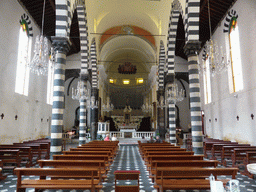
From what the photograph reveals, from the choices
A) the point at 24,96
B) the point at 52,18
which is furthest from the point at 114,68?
the point at 24,96

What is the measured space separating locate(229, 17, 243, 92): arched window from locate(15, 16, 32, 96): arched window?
13.8 m

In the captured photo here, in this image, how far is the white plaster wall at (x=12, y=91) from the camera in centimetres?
1128

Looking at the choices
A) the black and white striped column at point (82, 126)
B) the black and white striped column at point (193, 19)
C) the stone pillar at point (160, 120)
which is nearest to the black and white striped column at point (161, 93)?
the stone pillar at point (160, 120)

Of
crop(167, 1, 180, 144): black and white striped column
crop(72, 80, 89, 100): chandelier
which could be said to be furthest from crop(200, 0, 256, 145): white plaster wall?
crop(72, 80, 89, 100): chandelier

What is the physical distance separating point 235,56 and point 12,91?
14467mm

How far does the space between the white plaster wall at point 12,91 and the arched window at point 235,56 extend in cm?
1405

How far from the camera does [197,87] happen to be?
9898 mm

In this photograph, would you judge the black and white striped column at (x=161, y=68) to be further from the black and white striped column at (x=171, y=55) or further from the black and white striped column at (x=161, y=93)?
the black and white striped column at (x=171, y=55)

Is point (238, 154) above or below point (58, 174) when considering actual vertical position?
below

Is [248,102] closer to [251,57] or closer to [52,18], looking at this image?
[251,57]

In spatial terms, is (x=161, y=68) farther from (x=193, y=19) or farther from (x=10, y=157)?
(x=10, y=157)

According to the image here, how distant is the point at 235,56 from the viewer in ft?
42.7

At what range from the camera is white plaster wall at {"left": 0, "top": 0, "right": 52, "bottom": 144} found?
11.3 metres

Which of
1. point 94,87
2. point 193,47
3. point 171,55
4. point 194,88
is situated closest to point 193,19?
point 193,47
